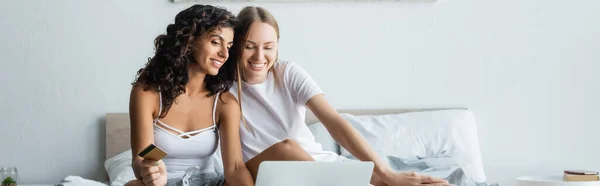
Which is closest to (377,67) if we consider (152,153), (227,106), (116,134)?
(116,134)

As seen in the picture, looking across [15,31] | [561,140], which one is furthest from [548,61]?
[15,31]

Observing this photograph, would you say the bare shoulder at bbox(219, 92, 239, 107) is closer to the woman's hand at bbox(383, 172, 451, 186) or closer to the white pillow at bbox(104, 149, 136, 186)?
the woman's hand at bbox(383, 172, 451, 186)

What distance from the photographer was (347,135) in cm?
226

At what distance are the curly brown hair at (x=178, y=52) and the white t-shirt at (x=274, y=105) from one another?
0.95 ft

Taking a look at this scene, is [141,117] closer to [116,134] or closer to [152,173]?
[152,173]

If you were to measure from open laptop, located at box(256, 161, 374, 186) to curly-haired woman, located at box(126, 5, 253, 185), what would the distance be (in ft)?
1.07

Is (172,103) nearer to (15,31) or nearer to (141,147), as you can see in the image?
(141,147)

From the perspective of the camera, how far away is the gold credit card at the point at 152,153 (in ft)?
5.45

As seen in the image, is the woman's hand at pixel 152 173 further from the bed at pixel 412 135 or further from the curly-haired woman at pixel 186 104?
the bed at pixel 412 135

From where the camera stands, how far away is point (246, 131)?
2402mm

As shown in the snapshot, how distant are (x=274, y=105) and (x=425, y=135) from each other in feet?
3.33

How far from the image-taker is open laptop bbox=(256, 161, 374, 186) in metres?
1.77

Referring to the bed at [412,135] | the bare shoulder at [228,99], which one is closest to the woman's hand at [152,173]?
the bare shoulder at [228,99]

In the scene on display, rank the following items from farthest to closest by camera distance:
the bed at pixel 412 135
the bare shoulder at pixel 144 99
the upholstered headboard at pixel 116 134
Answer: the upholstered headboard at pixel 116 134 < the bed at pixel 412 135 < the bare shoulder at pixel 144 99
